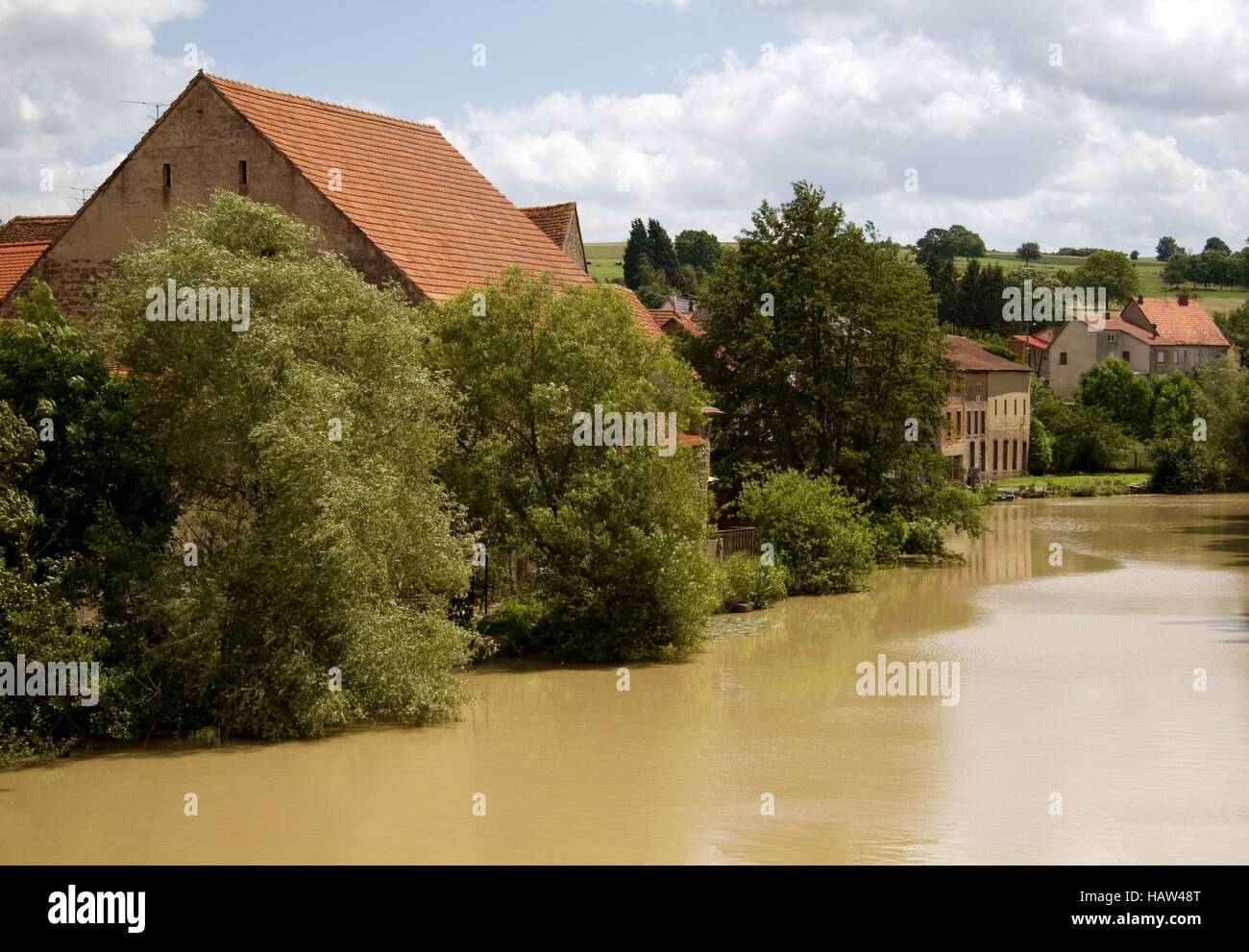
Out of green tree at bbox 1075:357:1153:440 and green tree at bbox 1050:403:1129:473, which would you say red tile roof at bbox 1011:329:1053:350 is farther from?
green tree at bbox 1050:403:1129:473

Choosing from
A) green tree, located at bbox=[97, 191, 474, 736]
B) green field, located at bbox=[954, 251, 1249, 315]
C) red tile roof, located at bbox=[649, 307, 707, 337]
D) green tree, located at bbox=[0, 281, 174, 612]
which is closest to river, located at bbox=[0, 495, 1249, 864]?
green tree, located at bbox=[97, 191, 474, 736]

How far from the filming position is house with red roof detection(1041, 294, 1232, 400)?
94.3 meters

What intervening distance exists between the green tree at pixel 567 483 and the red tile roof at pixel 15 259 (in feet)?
47.4

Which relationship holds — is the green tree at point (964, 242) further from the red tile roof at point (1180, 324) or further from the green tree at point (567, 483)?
the green tree at point (567, 483)

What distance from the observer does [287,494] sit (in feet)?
56.7

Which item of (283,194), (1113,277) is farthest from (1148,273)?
(283,194)

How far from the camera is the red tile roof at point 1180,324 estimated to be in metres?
98.9

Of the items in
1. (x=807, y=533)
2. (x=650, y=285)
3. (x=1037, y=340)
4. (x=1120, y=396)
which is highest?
(x=650, y=285)

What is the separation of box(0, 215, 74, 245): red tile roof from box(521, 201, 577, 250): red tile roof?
13.9m

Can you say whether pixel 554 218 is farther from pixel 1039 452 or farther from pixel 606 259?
pixel 606 259

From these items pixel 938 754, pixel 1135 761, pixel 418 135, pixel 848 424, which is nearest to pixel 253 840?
pixel 938 754

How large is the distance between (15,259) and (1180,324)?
8817cm

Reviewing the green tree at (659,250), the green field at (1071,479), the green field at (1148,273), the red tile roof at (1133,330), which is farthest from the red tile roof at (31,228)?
the green field at (1148,273)

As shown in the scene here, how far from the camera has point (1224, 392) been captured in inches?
2496
